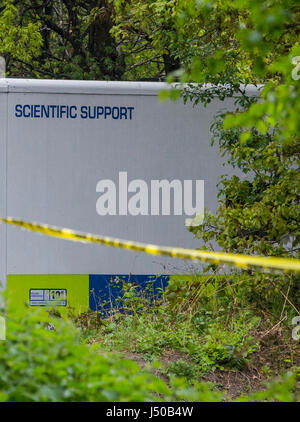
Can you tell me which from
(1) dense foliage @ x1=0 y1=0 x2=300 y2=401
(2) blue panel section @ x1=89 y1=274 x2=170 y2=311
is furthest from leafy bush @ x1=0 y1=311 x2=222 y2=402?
(2) blue panel section @ x1=89 y1=274 x2=170 y2=311

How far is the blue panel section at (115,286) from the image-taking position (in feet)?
24.3

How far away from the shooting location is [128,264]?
300 inches

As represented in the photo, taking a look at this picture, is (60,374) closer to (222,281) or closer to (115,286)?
(222,281)

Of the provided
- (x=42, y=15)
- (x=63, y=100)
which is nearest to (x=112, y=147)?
(x=63, y=100)

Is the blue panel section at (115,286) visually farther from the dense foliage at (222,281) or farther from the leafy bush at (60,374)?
the leafy bush at (60,374)

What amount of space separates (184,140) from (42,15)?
27.7 feet

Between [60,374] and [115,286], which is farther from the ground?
[60,374]

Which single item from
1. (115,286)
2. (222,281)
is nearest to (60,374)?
(222,281)

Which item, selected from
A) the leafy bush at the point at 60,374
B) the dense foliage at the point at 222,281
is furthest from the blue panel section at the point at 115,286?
the leafy bush at the point at 60,374

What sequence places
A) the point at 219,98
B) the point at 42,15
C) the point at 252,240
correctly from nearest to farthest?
1. the point at 252,240
2. the point at 219,98
3. the point at 42,15

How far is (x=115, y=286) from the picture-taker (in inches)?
294

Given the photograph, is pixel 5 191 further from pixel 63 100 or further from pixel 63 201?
pixel 63 100
